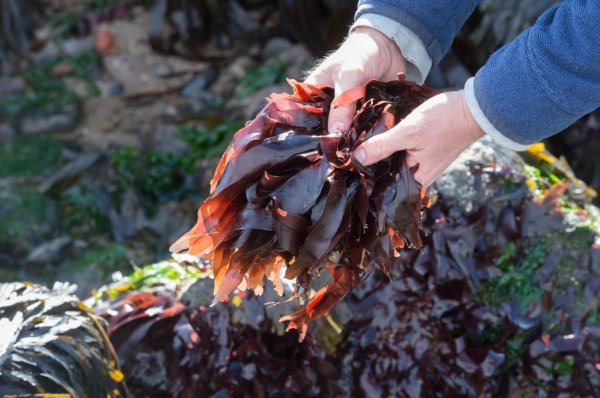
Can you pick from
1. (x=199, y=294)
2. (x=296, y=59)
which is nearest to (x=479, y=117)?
(x=199, y=294)

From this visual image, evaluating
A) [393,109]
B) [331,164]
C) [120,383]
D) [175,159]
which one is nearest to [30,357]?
[120,383]

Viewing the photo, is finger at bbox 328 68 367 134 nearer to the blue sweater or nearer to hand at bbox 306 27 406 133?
hand at bbox 306 27 406 133

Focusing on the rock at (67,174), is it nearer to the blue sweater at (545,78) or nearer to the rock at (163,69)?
the rock at (163,69)

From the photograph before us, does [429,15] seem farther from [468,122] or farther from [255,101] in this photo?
[255,101]

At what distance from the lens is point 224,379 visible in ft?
7.12

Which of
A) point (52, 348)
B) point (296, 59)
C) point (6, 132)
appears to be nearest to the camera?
point (52, 348)

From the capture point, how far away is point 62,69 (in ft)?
18.6

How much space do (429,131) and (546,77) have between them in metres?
0.26

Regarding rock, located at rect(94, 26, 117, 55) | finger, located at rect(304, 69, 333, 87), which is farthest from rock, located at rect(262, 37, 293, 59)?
finger, located at rect(304, 69, 333, 87)

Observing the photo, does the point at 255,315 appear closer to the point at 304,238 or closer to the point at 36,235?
the point at 304,238

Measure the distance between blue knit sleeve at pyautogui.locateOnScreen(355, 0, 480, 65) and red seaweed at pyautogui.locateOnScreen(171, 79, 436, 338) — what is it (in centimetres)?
27

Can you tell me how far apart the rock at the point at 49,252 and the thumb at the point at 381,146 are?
9.80 ft

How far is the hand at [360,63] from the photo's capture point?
1.72 meters

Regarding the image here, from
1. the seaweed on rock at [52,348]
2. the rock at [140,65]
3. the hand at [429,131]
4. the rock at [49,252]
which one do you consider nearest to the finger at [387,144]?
the hand at [429,131]
